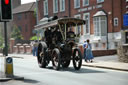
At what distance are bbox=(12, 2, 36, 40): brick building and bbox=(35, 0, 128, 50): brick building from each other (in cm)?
3184

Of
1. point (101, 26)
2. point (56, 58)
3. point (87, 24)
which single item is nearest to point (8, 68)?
point (56, 58)

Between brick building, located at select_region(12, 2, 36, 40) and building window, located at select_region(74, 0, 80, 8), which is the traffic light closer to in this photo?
building window, located at select_region(74, 0, 80, 8)

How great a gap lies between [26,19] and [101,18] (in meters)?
41.3

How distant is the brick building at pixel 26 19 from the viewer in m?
71.1

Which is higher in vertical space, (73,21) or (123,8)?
(123,8)

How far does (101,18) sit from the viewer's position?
33906mm

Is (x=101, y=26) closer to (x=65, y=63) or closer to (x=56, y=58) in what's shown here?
(x=65, y=63)

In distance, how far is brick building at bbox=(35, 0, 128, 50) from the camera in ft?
104

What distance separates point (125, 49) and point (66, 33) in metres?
5.38

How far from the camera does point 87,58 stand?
20688 millimetres

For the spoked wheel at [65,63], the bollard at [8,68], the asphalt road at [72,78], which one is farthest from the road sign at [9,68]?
the spoked wheel at [65,63]

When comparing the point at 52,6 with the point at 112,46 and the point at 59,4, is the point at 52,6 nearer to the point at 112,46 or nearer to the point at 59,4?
the point at 59,4

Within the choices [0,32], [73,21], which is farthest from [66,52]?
[0,32]

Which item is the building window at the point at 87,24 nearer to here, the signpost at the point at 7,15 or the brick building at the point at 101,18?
the brick building at the point at 101,18
